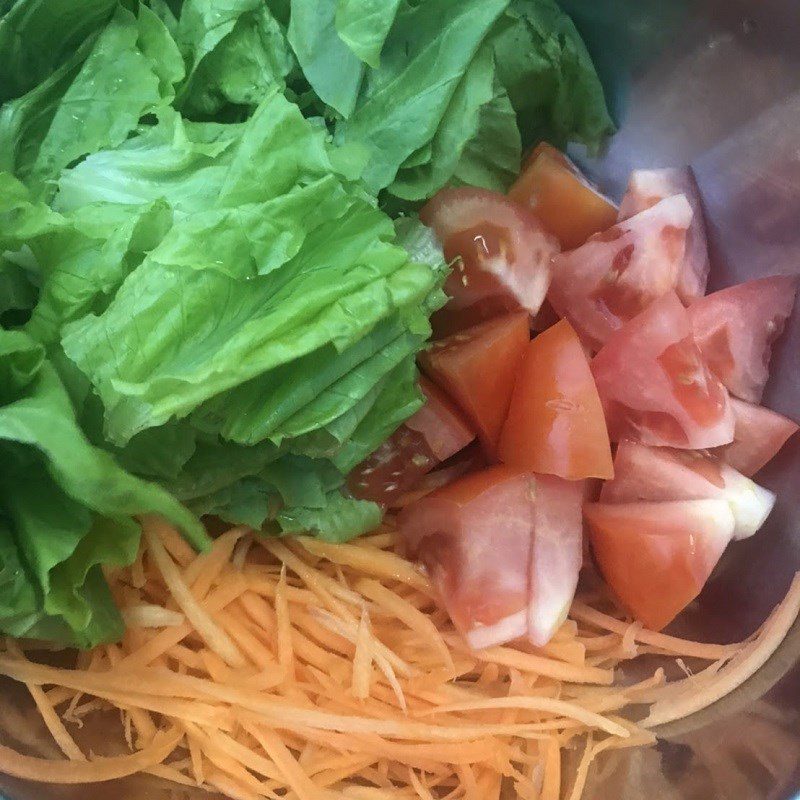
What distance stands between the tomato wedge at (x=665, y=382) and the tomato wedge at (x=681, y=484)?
0.08 feet

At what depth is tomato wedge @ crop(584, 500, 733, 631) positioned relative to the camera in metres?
1.02

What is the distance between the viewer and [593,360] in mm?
1094

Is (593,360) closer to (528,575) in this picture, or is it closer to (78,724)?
(528,575)

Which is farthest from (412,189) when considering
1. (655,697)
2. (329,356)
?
(655,697)

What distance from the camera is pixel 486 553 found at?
1023mm

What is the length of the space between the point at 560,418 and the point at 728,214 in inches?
18.9

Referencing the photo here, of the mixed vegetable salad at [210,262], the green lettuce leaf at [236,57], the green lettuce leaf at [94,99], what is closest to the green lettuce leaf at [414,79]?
the mixed vegetable salad at [210,262]

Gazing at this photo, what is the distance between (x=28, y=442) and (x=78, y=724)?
1.30 ft

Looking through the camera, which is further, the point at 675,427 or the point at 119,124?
the point at 675,427

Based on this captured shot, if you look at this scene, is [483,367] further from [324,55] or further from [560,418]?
[324,55]

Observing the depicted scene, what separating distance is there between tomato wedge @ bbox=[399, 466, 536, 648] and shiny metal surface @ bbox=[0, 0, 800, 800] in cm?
23

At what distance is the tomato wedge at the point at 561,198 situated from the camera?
1.18 meters

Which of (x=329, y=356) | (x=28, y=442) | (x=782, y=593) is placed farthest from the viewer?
(x=782, y=593)

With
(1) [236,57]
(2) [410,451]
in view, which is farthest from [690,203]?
(1) [236,57]
